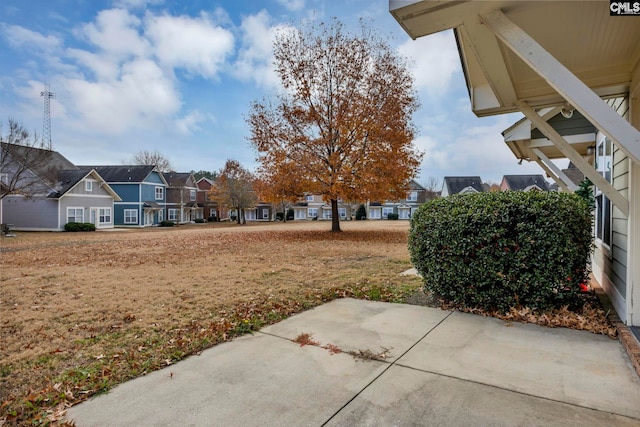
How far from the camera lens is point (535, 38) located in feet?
11.3

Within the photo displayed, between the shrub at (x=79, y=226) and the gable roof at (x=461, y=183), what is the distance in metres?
44.7

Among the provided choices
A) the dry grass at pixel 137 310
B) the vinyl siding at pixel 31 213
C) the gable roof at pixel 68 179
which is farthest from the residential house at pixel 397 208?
the dry grass at pixel 137 310

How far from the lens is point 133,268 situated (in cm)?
901

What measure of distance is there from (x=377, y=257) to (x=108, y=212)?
30.2m

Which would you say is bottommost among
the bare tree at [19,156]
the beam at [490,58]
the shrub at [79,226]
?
the shrub at [79,226]

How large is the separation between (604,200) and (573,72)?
2.84m

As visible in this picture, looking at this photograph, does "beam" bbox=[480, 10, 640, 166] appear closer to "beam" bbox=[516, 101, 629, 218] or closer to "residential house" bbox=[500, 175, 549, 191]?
"beam" bbox=[516, 101, 629, 218]

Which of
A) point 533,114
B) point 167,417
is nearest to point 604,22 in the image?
point 533,114

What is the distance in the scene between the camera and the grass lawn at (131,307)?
291cm

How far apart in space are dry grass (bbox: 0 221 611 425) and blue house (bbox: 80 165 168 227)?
94.7ft

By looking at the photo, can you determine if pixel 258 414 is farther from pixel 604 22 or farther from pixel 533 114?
pixel 533 114

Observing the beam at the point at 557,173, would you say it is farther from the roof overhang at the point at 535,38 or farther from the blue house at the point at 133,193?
the blue house at the point at 133,193

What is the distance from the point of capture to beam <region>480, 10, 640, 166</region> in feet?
8.79

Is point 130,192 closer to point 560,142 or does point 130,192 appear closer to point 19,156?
point 19,156
